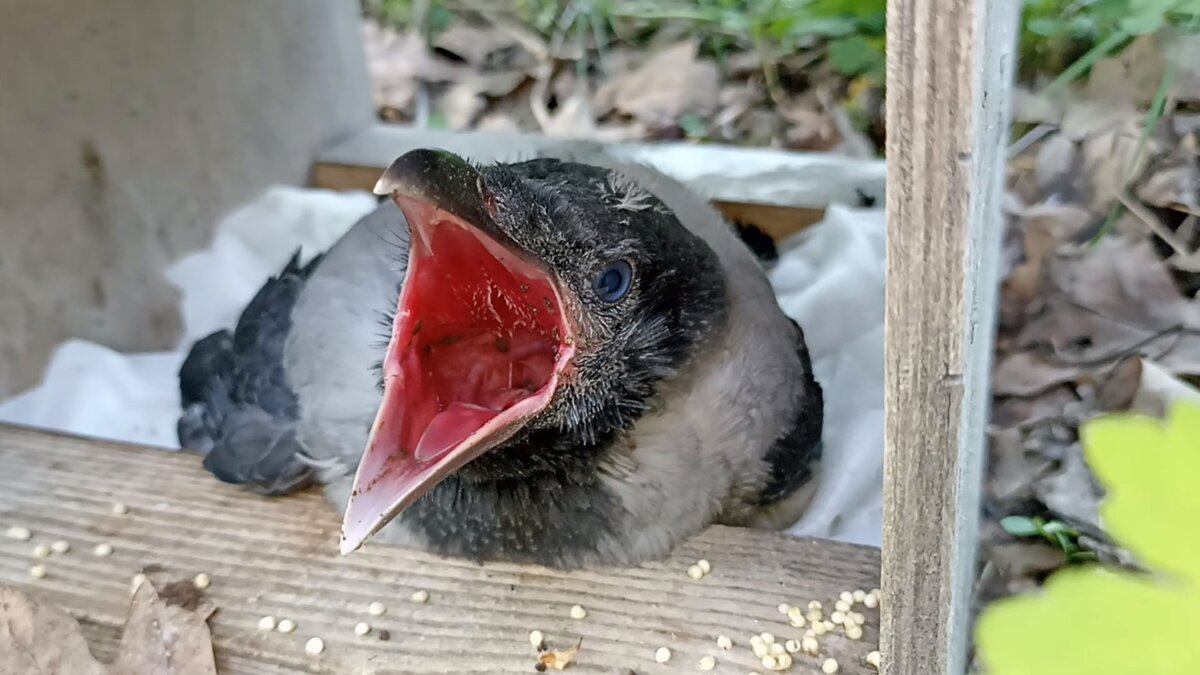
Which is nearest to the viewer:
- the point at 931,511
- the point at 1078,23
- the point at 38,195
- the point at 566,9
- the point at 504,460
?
the point at 931,511

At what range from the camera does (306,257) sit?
2.15 meters

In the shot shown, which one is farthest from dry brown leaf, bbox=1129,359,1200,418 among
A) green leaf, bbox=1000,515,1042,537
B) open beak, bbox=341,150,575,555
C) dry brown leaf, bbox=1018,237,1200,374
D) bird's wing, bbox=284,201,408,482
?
bird's wing, bbox=284,201,408,482

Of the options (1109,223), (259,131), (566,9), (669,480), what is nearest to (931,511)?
(669,480)

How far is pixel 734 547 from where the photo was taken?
117 cm

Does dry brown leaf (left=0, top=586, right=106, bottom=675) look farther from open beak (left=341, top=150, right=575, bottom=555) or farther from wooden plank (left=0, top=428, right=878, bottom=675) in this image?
open beak (left=341, top=150, right=575, bottom=555)

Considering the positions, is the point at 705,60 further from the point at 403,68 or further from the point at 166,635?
the point at 166,635

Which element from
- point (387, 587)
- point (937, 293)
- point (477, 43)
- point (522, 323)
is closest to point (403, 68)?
point (477, 43)

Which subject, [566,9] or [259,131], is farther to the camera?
[566,9]

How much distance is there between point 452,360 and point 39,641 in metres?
0.51

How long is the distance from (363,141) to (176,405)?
0.87m

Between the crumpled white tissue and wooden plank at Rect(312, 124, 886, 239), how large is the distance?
0.22 ft

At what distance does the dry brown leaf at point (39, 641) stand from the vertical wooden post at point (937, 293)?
0.79 meters

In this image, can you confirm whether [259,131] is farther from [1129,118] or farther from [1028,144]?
[1129,118]

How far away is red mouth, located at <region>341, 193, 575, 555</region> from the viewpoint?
100 centimetres
